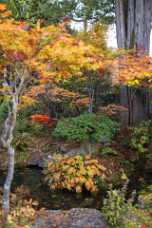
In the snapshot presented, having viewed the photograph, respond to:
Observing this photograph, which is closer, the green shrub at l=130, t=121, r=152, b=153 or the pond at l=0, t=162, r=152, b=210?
the pond at l=0, t=162, r=152, b=210

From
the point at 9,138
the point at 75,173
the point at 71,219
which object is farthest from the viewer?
the point at 75,173

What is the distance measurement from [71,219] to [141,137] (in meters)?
4.98

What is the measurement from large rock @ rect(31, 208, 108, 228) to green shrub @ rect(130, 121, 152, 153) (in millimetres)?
4400

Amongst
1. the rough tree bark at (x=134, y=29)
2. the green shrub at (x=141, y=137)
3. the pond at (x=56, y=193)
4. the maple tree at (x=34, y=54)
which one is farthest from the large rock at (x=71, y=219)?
the rough tree bark at (x=134, y=29)

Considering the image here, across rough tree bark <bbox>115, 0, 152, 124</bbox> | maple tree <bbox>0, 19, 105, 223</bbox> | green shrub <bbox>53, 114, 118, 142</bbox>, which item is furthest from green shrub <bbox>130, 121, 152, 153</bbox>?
maple tree <bbox>0, 19, 105, 223</bbox>

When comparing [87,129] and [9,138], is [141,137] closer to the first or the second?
[87,129]

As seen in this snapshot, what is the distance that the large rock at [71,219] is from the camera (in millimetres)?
5734

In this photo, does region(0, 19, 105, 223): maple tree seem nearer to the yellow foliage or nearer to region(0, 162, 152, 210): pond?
region(0, 162, 152, 210): pond

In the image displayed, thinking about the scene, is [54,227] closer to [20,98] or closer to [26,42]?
[20,98]

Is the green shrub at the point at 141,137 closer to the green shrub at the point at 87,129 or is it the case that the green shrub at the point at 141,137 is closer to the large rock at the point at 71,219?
the green shrub at the point at 87,129

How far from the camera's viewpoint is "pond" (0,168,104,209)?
762cm

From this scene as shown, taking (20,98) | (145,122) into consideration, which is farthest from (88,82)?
(20,98)

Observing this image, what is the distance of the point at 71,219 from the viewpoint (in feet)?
19.6

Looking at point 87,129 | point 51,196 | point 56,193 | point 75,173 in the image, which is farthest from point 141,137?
point 51,196
